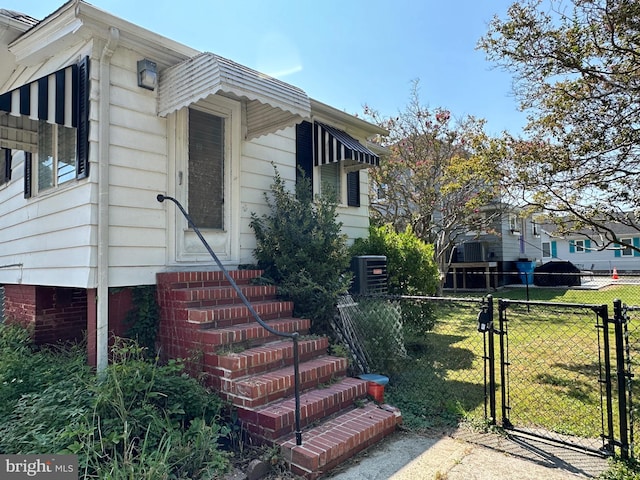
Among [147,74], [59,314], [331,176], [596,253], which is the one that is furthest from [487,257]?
[147,74]

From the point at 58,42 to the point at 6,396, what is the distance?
12.2 feet

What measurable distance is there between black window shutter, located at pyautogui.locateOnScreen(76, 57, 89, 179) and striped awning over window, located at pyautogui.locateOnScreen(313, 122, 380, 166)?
138 inches

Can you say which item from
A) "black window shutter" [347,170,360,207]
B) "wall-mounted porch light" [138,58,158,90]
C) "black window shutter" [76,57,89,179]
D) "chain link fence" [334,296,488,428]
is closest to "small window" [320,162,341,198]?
"black window shutter" [347,170,360,207]

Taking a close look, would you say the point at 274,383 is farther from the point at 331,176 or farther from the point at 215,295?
the point at 331,176

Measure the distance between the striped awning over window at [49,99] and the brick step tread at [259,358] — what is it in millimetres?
2931

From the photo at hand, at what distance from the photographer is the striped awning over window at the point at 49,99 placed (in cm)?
414

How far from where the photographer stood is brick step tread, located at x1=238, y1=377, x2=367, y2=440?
325 cm

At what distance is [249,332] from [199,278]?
985mm

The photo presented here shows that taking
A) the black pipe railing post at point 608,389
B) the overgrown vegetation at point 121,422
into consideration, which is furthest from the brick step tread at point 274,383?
the black pipe railing post at point 608,389

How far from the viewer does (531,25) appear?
6531mm

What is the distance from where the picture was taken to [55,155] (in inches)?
200

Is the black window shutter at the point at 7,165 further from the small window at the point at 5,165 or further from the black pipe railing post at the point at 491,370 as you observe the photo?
the black pipe railing post at the point at 491,370

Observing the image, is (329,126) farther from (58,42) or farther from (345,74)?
(58,42)

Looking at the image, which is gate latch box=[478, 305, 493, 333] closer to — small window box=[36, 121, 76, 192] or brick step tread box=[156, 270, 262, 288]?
brick step tread box=[156, 270, 262, 288]
